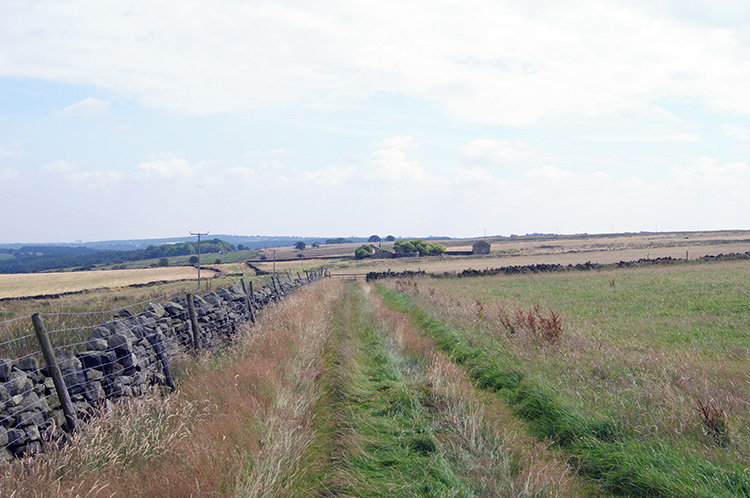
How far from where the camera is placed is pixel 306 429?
5.76 metres

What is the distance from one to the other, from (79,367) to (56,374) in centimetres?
74

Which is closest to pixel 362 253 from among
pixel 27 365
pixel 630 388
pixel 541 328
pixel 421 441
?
pixel 541 328

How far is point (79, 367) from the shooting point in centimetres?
558

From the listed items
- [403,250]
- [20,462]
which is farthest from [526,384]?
[403,250]

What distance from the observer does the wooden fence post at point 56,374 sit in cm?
Answer: 480

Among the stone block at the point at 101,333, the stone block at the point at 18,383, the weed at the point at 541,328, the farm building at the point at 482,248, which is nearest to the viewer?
the stone block at the point at 18,383

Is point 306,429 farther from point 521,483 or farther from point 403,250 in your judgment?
point 403,250

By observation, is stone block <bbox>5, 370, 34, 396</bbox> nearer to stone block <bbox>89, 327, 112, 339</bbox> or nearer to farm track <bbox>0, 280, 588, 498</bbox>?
farm track <bbox>0, 280, 588, 498</bbox>

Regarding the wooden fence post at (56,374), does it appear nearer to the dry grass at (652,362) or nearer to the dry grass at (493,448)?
the dry grass at (493,448)

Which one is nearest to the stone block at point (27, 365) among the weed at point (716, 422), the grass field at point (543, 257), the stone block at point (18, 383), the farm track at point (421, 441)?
the stone block at point (18, 383)

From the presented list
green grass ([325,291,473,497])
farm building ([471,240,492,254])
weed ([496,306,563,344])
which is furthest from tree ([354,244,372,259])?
green grass ([325,291,473,497])

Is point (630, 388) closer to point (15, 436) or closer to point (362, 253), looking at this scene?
point (15, 436)

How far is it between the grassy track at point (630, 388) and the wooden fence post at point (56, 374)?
5121 millimetres

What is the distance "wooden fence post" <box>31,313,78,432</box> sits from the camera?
4801mm
